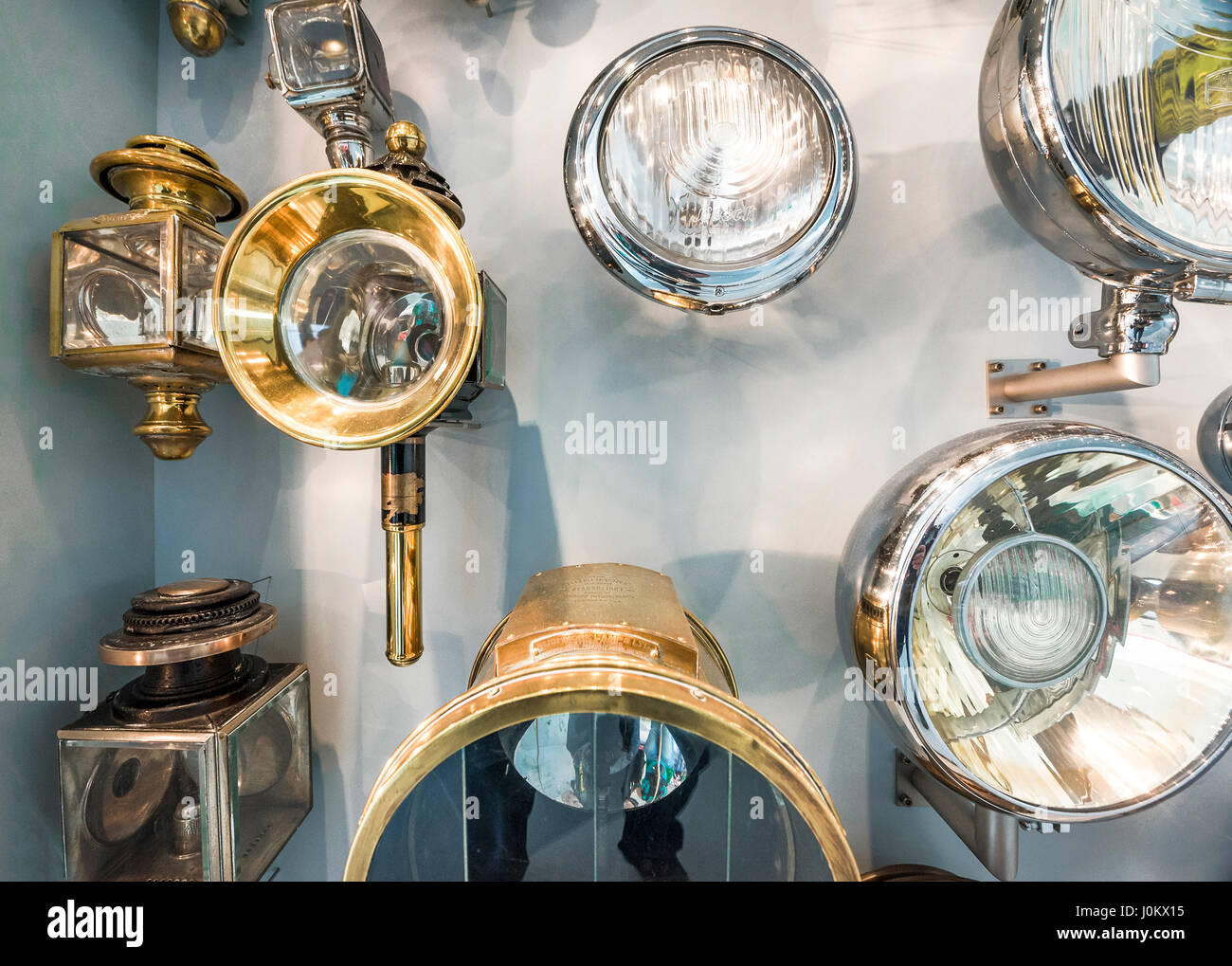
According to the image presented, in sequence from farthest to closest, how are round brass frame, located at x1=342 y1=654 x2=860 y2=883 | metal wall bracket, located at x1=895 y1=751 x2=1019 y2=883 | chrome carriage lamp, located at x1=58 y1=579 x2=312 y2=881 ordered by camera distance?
1. metal wall bracket, located at x1=895 y1=751 x2=1019 y2=883
2. chrome carriage lamp, located at x1=58 y1=579 x2=312 y2=881
3. round brass frame, located at x1=342 y1=654 x2=860 y2=883

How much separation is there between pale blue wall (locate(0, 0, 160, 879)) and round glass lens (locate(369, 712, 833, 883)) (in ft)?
2.14

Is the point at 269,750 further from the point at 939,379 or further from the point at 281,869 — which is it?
the point at 939,379

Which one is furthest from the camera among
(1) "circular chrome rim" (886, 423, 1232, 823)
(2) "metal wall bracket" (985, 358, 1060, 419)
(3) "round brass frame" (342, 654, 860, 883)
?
(2) "metal wall bracket" (985, 358, 1060, 419)

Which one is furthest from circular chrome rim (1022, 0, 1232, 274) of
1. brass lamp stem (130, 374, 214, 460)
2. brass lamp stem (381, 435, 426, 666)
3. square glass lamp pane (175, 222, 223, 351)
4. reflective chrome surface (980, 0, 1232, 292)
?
brass lamp stem (130, 374, 214, 460)

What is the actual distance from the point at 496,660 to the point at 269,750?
0.51m

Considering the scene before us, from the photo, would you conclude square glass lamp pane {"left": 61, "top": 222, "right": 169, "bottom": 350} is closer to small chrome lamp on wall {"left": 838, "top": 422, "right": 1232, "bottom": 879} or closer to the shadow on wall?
the shadow on wall

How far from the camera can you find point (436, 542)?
937 millimetres

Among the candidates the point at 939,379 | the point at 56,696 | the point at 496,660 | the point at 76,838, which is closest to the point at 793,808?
the point at 496,660

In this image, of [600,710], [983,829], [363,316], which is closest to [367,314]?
[363,316]

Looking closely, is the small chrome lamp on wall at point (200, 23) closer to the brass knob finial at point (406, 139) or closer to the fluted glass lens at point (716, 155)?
Answer: the brass knob finial at point (406, 139)

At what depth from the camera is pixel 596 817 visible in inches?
21.2

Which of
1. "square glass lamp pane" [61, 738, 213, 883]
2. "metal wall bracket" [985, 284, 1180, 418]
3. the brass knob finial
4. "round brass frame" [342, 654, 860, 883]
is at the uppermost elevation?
the brass knob finial

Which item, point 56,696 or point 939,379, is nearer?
point 56,696

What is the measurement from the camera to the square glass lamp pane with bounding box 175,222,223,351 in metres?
0.70
